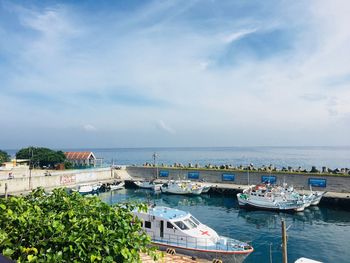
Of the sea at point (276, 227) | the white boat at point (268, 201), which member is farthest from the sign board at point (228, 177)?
the white boat at point (268, 201)

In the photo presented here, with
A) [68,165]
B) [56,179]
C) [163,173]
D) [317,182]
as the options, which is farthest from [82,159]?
[317,182]

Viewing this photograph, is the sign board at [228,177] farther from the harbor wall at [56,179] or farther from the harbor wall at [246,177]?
the harbor wall at [56,179]

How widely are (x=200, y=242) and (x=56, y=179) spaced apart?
41.0 metres

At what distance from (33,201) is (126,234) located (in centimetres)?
414

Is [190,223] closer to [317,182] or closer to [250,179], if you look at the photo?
[317,182]

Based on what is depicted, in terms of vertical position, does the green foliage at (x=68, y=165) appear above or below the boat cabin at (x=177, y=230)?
above

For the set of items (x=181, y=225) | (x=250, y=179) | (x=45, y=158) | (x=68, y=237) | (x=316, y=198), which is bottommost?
(x=316, y=198)

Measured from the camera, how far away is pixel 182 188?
182 ft

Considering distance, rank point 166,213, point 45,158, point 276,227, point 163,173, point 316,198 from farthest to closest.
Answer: point 45,158
point 163,173
point 316,198
point 276,227
point 166,213

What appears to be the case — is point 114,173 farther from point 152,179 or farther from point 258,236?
point 258,236

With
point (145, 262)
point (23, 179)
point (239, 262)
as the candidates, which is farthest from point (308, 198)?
point (23, 179)

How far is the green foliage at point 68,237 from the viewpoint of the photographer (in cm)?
668

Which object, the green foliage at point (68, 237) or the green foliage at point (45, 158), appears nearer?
the green foliage at point (68, 237)

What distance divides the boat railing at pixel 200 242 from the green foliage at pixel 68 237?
15020 mm
